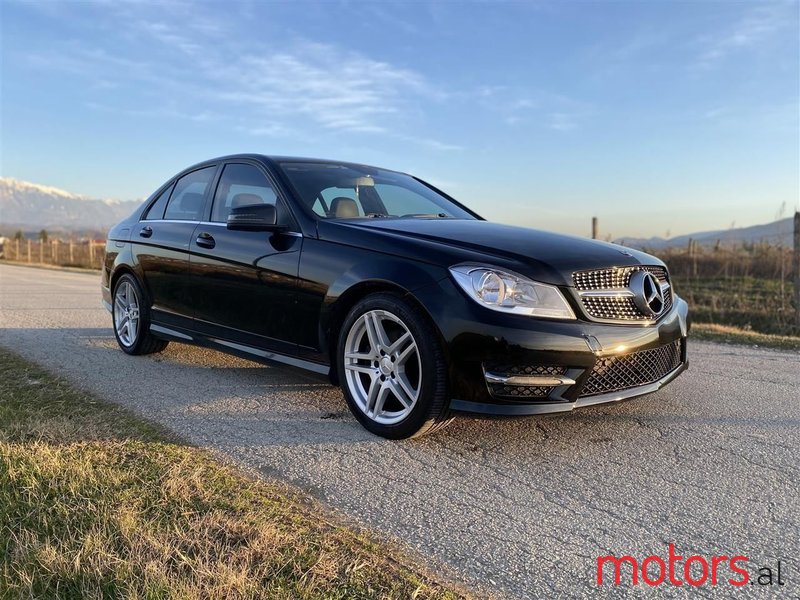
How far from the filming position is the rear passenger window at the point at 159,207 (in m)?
5.30

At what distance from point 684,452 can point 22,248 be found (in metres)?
40.7

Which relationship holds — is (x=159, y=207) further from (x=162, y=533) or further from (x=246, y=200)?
(x=162, y=533)

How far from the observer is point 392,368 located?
3252 millimetres

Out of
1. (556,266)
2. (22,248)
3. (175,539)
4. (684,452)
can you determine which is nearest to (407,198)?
(556,266)

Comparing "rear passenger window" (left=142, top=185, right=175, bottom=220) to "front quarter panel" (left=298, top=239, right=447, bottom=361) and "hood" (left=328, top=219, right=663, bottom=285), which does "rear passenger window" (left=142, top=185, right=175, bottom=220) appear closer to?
"front quarter panel" (left=298, top=239, right=447, bottom=361)

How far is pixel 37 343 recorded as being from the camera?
5918 millimetres

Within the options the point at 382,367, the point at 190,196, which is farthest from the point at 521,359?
the point at 190,196

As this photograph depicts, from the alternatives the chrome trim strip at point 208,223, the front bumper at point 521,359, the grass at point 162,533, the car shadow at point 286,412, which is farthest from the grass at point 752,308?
the grass at point 162,533

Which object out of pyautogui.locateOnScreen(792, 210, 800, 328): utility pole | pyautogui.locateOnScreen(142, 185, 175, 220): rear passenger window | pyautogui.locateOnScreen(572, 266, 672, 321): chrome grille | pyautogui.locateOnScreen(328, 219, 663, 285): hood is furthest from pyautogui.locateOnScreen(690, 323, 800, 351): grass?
pyautogui.locateOnScreen(142, 185, 175, 220): rear passenger window

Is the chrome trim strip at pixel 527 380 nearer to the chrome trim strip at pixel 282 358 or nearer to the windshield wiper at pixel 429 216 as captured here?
the chrome trim strip at pixel 282 358

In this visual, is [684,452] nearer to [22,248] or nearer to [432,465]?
[432,465]

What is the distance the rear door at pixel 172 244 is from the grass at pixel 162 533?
181 centimetres

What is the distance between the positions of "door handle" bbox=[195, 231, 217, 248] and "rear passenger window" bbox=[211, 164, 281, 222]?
5.6 inches

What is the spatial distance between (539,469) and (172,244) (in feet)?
11.0
